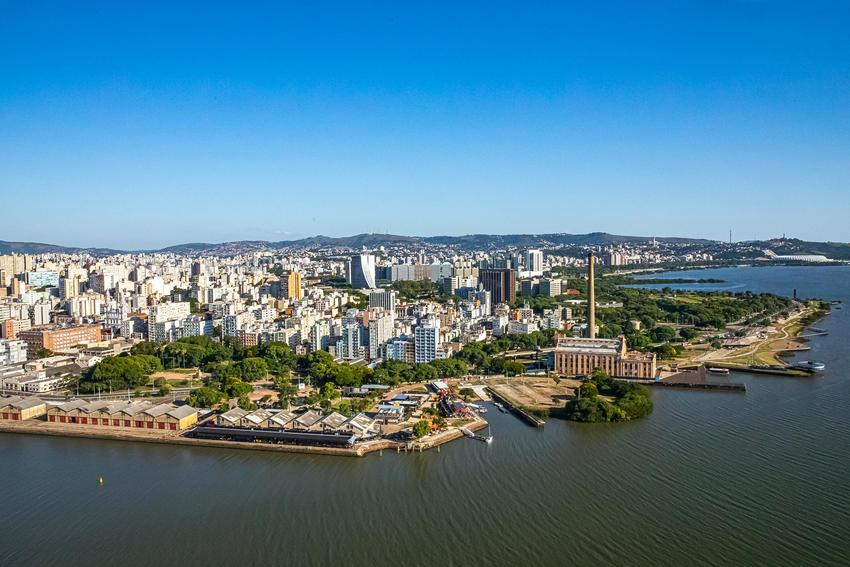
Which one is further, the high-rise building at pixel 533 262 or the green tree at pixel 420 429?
the high-rise building at pixel 533 262

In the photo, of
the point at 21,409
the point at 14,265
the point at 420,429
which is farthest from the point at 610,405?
the point at 14,265

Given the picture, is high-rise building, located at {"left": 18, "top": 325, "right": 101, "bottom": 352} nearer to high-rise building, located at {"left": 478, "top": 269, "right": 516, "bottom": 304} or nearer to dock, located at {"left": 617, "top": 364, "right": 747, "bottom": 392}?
dock, located at {"left": 617, "top": 364, "right": 747, "bottom": 392}

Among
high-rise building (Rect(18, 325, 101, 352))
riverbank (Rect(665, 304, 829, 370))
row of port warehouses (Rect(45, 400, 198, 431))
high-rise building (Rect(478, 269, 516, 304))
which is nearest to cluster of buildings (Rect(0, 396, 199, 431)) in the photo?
row of port warehouses (Rect(45, 400, 198, 431))

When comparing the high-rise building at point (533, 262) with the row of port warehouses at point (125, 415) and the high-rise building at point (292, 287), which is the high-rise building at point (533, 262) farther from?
the row of port warehouses at point (125, 415)

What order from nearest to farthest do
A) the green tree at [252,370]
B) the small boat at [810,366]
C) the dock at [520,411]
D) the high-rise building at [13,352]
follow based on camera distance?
the dock at [520,411] → the green tree at [252,370] → the small boat at [810,366] → the high-rise building at [13,352]

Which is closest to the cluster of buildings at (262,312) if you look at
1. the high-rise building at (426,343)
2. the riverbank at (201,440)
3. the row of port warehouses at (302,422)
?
the high-rise building at (426,343)

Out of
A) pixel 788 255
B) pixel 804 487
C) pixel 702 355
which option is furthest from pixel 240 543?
pixel 788 255

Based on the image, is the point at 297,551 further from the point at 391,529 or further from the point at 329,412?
the point at 329,412
